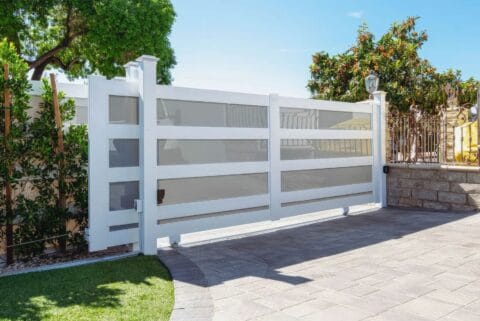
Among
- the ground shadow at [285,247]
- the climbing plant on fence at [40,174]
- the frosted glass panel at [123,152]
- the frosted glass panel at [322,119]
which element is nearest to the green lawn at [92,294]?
the ground shadow at [285,247]

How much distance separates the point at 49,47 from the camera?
22.5 metres

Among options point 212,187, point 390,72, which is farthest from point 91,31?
point 212,187

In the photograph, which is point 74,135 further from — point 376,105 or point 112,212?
point 376,105

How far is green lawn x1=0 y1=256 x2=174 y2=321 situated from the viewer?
328 centimetres

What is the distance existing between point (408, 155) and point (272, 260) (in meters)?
5.33

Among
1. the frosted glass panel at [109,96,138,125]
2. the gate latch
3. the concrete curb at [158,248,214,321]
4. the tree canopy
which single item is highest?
the tree canopy

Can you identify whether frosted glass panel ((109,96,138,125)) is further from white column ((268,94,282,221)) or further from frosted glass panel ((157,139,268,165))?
white column ((268,94,282,221))

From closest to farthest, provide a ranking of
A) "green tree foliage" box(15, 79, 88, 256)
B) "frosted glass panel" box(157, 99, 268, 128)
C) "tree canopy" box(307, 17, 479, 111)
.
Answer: "green tree foliage" box(15, 79, 88, 256) → "frosted glass panel" box(157, 99, 268, 128) → "tree canopy" box(307, 17, 479, 111)

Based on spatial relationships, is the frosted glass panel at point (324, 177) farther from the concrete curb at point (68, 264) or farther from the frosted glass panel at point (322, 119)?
the concrete curb at point (68, 264)

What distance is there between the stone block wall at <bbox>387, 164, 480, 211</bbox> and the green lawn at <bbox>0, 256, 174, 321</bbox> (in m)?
6.11

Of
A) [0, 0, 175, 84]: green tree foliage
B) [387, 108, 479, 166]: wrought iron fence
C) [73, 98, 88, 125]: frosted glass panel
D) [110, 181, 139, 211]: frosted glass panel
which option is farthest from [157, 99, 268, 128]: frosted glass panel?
[0, 0, 175, 84]: green tree foliage

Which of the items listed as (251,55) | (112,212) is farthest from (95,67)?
(112,212)

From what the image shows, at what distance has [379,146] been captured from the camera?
8.88 meters

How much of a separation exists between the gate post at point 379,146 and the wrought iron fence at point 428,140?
16.0 inches
